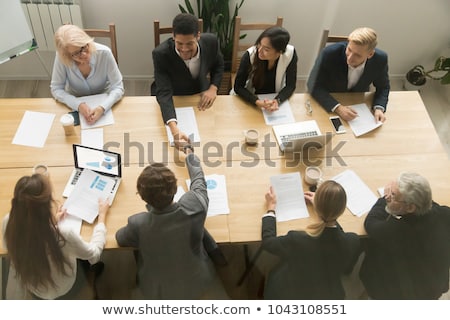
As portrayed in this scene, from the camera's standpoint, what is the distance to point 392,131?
94.7 inches

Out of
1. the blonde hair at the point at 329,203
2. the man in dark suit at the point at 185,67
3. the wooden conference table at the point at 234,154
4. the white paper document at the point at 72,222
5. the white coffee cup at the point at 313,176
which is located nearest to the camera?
the blonde hair at the point at 329,203

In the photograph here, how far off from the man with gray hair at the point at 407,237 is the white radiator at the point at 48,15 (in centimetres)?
234

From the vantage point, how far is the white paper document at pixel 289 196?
2.05m

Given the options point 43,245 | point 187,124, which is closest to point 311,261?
point 187,124

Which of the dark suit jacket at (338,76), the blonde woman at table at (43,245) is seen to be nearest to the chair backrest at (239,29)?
the dark suit jacket at (338,76)

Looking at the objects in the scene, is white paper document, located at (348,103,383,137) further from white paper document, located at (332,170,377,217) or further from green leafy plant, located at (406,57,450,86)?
green leafy plant, located at (406,57,450,86)

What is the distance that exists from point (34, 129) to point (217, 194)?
3.39 ft

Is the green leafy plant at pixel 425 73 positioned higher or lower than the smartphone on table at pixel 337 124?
lower

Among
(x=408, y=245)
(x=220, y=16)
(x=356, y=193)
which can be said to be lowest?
(x=408, y=245)

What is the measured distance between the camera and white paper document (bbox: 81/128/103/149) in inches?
87.3

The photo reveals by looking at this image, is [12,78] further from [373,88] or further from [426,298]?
[426,298]

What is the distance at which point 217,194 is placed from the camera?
209cm

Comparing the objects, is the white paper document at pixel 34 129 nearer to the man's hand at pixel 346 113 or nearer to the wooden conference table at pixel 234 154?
the wooden conference table at pixel 234 154

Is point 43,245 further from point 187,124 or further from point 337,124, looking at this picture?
point 337,124
